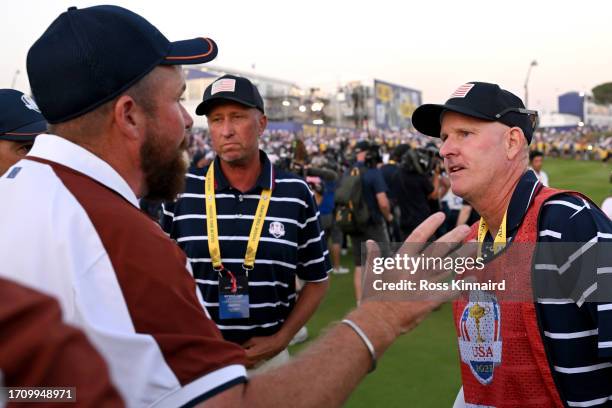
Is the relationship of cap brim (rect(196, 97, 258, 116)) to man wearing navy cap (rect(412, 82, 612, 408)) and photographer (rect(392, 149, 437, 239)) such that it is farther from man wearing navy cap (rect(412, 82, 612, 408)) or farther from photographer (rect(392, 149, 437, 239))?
photographer (rect(392, 149, 437, 239))

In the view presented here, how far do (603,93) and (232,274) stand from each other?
371 feet

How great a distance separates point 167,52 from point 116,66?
21 cm

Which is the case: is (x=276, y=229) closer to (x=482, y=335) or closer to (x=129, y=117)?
(x=482, y=335)

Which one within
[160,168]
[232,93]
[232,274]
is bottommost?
[232,274]

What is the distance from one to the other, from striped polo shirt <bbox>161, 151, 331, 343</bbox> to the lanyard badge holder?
0.09 ft

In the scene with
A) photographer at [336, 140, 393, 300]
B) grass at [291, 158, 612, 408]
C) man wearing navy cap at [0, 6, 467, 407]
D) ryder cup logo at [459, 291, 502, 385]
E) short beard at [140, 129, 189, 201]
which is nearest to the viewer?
man wearing navy cap at [0, 6, 467, 407]

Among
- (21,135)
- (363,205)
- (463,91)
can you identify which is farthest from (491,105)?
(363,205)

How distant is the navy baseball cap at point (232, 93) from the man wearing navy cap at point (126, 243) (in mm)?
1657

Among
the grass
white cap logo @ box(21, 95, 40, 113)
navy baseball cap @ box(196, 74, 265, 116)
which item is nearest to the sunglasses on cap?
navy baseball cap @ box(196, 74, 265, 116)

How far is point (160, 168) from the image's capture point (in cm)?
161

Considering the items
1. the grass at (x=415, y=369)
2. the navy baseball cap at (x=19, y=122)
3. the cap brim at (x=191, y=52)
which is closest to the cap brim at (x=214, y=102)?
the navy baseball cap at (x=19, y=122)

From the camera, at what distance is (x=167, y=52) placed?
1.56 m

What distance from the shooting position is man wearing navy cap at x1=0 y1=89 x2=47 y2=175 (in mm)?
3070

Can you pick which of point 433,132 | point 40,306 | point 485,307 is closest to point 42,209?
point 40,306
